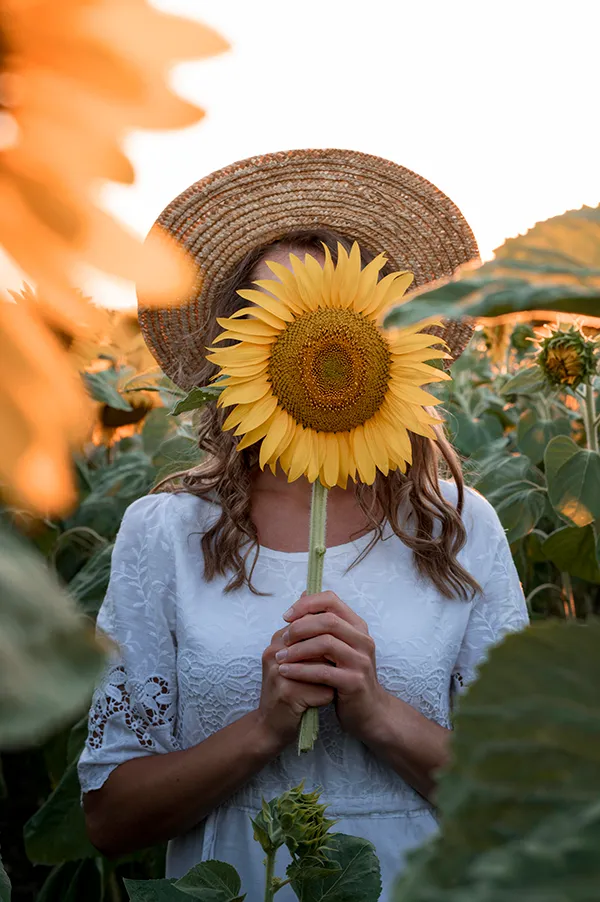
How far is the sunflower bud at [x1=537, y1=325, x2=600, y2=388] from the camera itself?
1765 mm

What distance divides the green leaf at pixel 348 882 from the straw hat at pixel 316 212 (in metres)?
0.75

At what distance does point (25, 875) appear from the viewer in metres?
2.66

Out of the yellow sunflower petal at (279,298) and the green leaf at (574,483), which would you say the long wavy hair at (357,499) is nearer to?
the green leaf at (574,483)

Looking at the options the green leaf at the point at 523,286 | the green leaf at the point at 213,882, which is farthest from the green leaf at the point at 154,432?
the green leaf at the point at 523,286

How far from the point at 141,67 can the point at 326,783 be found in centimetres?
115

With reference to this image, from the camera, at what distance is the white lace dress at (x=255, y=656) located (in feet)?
4.09

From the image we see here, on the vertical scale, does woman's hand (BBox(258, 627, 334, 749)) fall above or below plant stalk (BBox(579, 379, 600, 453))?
below

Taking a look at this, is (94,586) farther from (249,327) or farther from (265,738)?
(249,327)

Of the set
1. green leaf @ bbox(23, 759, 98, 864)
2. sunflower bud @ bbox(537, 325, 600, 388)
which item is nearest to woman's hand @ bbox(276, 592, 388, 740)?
sunflower bud @ bbox(537, 325, 600, 388)

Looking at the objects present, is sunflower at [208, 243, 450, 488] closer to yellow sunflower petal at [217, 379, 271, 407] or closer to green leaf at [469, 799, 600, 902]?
yellow sunflower petal at [217, 379, 271, 407]

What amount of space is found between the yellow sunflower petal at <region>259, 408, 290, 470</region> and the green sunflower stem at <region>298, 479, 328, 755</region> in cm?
4

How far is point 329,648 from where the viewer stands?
38.8 inches

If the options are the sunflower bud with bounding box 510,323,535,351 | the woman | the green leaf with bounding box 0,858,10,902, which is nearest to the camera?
the green leaf with bounding box 0,858,10,902

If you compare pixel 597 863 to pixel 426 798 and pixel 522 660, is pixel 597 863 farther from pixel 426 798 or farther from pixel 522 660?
pixel 426 798
